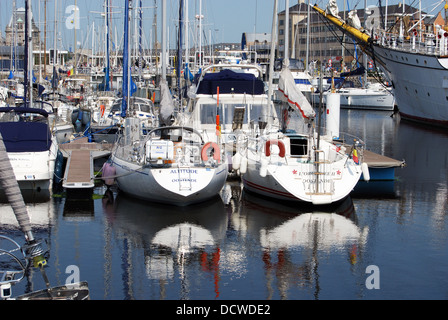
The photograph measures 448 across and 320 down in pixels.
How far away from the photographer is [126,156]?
1934cm

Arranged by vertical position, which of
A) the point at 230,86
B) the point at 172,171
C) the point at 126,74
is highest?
the point at 126,74

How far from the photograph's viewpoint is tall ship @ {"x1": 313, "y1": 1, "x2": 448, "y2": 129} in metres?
40.4

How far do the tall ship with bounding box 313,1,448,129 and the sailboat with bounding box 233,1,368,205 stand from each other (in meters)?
21.7

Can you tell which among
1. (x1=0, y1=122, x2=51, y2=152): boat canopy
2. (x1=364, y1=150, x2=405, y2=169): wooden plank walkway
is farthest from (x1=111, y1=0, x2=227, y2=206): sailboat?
(x1=364, y1=150, x2=405, y2=169): wooden plank walkway

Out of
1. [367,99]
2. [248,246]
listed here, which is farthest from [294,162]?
[367,99]

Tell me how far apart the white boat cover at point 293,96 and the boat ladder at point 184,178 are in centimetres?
500

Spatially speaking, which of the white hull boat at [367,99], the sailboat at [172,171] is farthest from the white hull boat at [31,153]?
the white hull boat at [367,99]

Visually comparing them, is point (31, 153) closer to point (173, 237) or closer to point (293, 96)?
point (173, 237)

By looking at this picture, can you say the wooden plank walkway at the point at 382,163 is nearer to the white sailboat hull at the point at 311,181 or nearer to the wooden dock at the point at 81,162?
the white sailboat hull at the point at 311,181

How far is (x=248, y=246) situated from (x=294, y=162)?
15.6 feet

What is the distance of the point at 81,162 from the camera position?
21.0 meters

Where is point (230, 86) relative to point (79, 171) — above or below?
above
